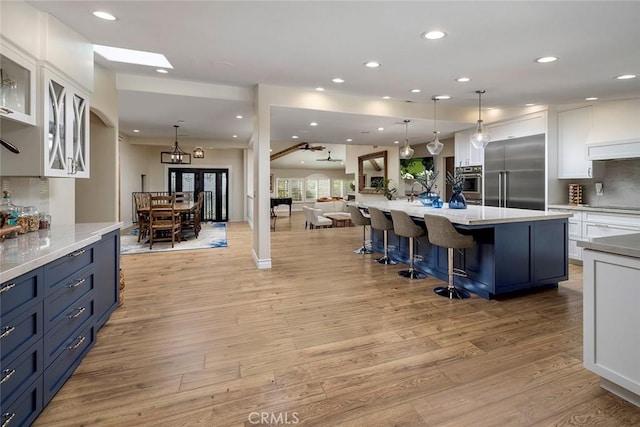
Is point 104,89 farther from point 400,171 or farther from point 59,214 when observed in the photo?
point 400,171

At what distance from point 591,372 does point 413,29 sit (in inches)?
111

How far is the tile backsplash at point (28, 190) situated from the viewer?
2447 millimetres

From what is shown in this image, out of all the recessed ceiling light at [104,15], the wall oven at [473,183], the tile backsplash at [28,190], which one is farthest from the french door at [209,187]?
the recessed ceiling light at [104,15]

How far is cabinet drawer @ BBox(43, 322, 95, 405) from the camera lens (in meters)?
1.75

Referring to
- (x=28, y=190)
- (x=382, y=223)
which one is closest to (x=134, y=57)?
(x=28, y=190)

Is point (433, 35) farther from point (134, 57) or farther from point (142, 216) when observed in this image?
point (142, 216)

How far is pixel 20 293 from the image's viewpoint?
1491 mm

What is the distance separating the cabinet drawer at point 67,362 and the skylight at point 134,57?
2.96 meters

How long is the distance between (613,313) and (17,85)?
3962 mm

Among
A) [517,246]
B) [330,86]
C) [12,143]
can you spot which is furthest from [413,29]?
[12,143]

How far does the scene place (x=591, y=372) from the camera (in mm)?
2053

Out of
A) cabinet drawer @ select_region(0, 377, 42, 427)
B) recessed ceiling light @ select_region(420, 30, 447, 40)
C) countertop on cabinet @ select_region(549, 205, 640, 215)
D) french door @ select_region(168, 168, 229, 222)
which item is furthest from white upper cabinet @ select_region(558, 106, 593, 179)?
french door @ select_region(168, 168, 229, 222)

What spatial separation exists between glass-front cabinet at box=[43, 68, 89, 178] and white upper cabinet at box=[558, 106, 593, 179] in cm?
653

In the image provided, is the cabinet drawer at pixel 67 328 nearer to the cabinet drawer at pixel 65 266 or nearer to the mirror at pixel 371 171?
the cabinet drawer at pixel 65 266
